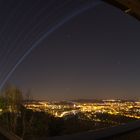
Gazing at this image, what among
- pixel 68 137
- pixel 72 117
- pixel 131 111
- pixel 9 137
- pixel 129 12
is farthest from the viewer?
pixel 131 111

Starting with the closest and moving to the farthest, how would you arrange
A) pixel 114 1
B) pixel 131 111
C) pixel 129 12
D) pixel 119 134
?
pixel 114 1 → pixel 129 12 → pixel 119 134 → pixel 131 111

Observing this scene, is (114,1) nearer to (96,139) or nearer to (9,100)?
(96,139)

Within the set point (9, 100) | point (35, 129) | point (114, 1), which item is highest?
point (114, 1)

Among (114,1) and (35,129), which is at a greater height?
(114,1)

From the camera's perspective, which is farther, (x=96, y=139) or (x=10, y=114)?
(x=10, y=114)

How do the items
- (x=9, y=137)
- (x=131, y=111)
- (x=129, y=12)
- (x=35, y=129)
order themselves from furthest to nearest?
(x=131, y=111) → (x=35, y=129) → (x=9, y=137) → (x=129, y=12)

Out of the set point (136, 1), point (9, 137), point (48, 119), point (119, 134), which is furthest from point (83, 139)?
point (48, 119)

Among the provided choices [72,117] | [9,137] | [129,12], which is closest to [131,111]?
[72,117]

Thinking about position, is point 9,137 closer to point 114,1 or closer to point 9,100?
point 114,1

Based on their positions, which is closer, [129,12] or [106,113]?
[129,12]
